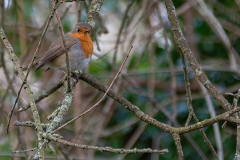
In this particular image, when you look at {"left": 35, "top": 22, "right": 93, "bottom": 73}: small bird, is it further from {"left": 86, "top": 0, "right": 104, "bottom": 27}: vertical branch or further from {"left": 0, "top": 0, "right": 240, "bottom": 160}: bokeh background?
{"left": 0, "top": 0, "right": 240, "bottom": 160}: bokeh background

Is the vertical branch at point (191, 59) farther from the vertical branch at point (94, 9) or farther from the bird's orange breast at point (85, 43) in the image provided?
the bird's orange breast at point (85, 43)

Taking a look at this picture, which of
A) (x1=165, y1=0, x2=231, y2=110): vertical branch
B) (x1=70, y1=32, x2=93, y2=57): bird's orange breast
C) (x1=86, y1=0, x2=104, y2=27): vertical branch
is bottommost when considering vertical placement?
(x1=165, y1=0, x2=231, y2=110): vertical branch

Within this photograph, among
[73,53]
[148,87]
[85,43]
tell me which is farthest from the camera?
[148,87]

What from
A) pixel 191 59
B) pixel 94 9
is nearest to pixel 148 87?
pixel 94 9

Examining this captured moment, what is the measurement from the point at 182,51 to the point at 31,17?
3.46 m

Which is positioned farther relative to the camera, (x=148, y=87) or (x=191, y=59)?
(x=148, y=87)

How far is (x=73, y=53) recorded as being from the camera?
12.4 feet

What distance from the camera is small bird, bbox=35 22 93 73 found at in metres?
3.66

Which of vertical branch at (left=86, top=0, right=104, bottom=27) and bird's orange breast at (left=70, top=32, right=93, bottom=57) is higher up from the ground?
bird's orange breast at (left=70, top=32, right=93, bottom=57)

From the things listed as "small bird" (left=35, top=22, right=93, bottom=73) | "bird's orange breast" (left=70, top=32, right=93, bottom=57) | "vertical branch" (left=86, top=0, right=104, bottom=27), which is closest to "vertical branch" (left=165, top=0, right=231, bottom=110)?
"vertical branch" (left=86, top=0, right=104, bottom=27)

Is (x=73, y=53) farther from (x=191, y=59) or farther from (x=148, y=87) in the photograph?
(x=148, y=87)

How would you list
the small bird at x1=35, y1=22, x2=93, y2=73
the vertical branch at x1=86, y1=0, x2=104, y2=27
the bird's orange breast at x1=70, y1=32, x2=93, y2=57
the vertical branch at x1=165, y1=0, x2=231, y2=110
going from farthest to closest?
1. the bird's orange breast at x1=70, y1=32, x2=93, y2=57
2. the small bird at x1=35, y1=22, x2=93, y2=73
3. the vertical branch at x1=86, y1=0, x2=104, y2=27
4. the vertical branch at x1=165, y1=0, x2=231, y2=110

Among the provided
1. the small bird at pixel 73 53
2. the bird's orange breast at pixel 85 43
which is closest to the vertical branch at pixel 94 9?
the small bird at pixel 73 53

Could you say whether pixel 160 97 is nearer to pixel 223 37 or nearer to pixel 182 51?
pixel 223 37
